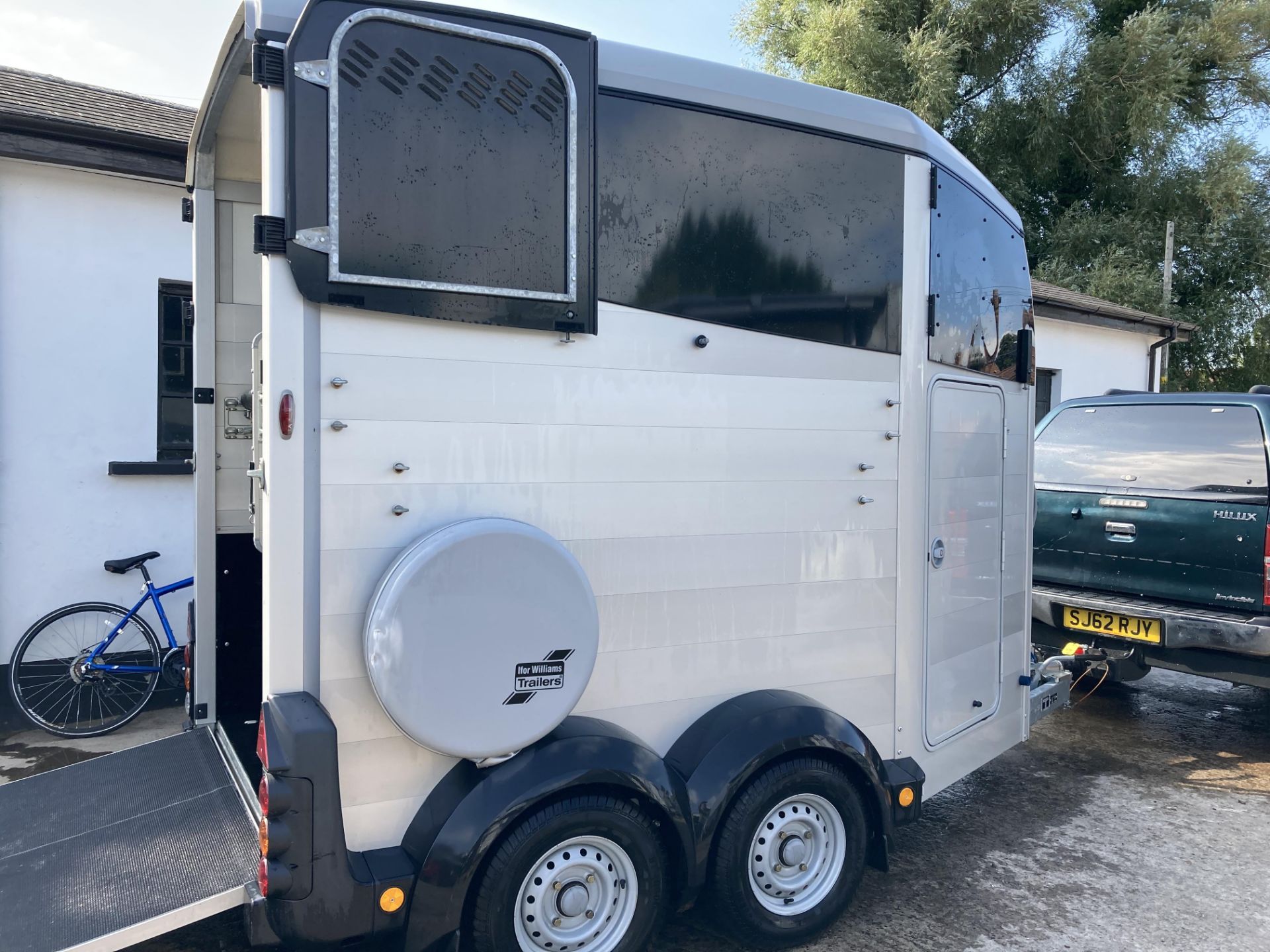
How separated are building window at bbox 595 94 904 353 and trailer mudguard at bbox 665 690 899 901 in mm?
1301

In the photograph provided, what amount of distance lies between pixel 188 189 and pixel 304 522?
7.81 ft

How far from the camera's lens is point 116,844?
280 cm

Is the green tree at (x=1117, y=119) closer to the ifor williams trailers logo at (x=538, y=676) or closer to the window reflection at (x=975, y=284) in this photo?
the window reflection at (x=975, y=284)

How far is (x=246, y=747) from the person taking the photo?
3631mm

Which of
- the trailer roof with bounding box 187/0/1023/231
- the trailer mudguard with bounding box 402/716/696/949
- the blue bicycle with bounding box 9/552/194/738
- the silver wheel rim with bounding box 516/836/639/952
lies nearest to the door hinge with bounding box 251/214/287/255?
the trailer roof with bounding box 187/0/1023/231

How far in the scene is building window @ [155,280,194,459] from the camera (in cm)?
620

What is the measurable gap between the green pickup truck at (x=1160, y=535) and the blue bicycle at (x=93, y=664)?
5627 millimetres

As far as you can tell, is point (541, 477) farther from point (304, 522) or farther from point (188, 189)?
point (188, 189)

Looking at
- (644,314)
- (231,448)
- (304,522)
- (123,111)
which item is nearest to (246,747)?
(231,448)

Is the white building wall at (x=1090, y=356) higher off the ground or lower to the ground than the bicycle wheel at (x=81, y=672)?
higher

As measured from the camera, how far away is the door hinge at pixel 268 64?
231 cm

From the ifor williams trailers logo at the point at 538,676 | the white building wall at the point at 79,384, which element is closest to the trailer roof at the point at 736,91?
the ifor williams trailers logo at the point at 538,676

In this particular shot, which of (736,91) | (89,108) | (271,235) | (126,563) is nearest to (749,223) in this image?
(736,91)

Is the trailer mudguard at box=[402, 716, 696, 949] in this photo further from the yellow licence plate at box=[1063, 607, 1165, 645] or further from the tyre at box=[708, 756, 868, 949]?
the yellow licence plate at box=[1063, 607, 1165, 645]
